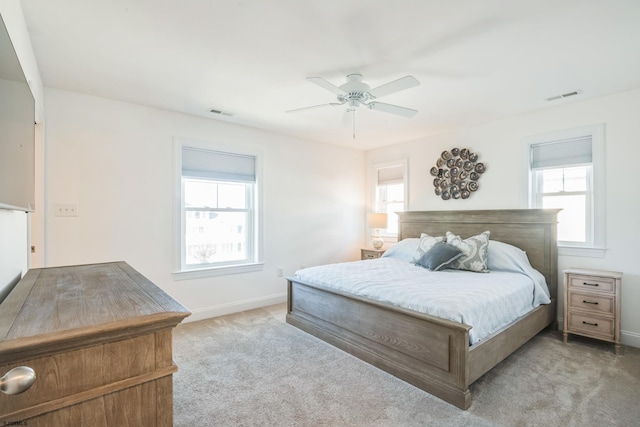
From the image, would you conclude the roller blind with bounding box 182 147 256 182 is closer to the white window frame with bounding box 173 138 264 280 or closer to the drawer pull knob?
the white window frame with bounding box 173 138 264 280

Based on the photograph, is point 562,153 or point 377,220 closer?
point 562,153

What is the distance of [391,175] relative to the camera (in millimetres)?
5254

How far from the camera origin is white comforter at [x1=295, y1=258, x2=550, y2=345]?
229cm

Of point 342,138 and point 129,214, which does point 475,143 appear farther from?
point 129,214

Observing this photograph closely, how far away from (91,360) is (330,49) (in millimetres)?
2253

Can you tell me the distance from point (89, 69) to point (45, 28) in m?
0.58

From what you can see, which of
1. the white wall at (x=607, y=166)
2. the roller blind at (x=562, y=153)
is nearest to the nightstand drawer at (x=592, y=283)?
the white wall at (x=607, y=166)

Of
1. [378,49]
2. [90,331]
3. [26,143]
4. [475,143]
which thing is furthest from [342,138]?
[90,331]

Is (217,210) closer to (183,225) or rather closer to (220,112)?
(183,225)

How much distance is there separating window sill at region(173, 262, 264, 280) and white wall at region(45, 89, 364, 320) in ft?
0.22

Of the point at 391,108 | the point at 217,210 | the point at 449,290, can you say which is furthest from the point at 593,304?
the point at 217,210

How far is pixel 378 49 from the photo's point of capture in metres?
2.30

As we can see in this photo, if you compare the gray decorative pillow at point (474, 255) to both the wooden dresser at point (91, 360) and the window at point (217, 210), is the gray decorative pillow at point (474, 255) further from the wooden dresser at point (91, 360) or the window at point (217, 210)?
the wooden dresser at point (91, 360)

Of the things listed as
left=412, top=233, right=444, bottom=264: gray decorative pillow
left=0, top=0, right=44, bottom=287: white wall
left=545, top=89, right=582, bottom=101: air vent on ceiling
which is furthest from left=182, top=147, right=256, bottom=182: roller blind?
left=545, top=89, right=582, bottom=101: air vent on ceiling
